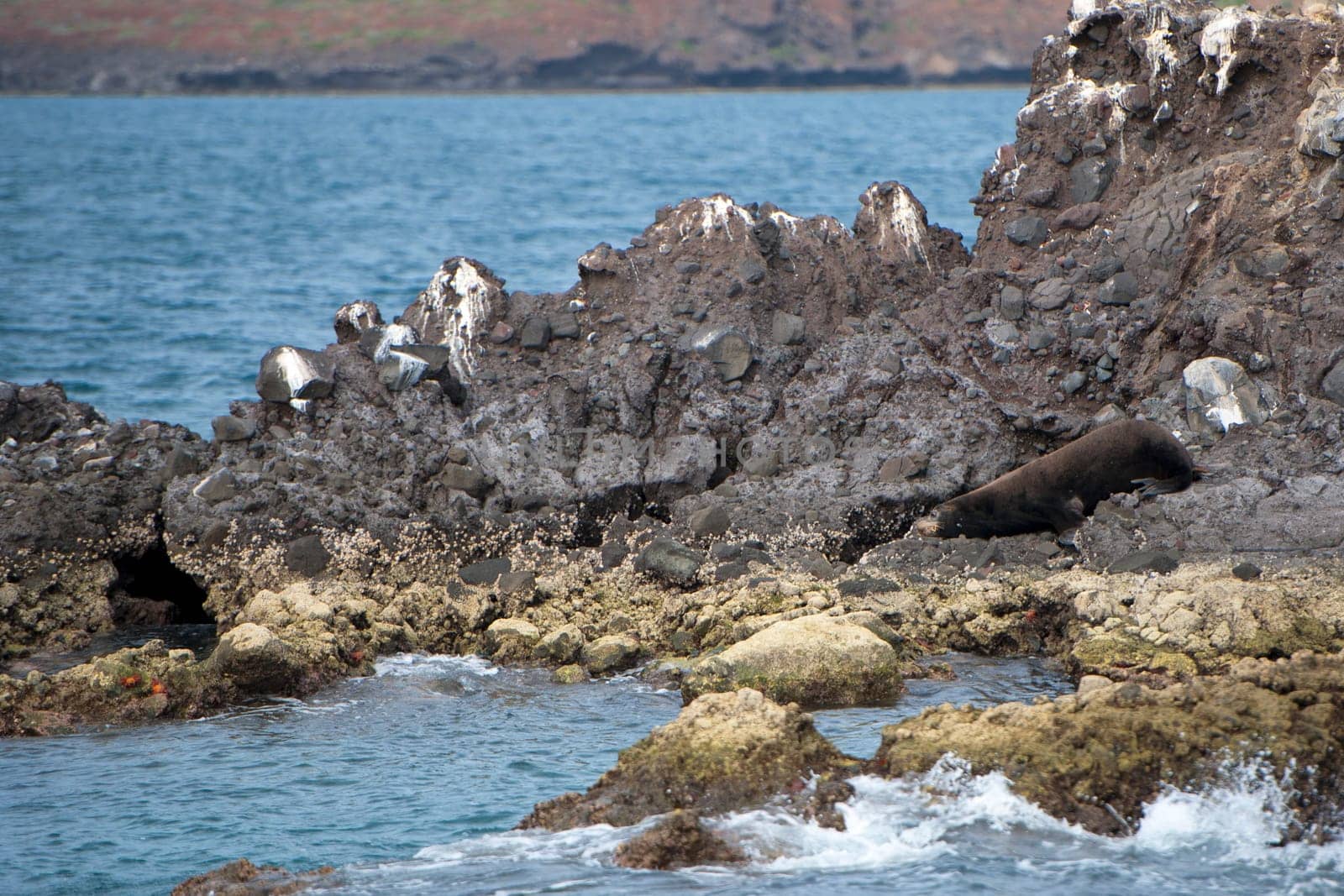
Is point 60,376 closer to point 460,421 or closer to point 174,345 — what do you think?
point 174,345

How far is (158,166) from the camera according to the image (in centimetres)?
7431

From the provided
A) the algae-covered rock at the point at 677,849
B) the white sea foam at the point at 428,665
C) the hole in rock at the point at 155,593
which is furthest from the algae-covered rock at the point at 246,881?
the hole in rock at the point at 155,593

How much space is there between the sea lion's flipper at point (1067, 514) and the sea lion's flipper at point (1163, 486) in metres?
0.52

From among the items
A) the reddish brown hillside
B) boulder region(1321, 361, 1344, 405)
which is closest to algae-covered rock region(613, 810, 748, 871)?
boulder region(1321, 361, 1344, 405)

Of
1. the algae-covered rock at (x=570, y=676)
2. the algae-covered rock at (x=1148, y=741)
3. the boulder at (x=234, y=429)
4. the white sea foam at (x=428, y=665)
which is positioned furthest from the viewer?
the boulder at (x=234, y=429)

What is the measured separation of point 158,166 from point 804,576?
68729 mm

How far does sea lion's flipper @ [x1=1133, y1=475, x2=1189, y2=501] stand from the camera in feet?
42.5

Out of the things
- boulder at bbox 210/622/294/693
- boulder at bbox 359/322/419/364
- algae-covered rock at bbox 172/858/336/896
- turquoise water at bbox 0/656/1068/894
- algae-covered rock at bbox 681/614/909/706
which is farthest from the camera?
boulder at bbox 359/322/419/364

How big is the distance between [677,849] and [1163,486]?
6.96 m

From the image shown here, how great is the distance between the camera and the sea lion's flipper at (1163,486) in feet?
42.5

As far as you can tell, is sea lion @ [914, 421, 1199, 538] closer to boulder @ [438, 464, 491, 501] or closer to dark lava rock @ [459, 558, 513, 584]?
dark lava rock @ [459, 558, 513, 584]

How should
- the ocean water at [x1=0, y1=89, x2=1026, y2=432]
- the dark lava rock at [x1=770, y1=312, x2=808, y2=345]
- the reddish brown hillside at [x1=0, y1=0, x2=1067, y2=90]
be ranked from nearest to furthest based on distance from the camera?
the dark lava rock at [x1=770, y1=312, x2=808, y2=345] → the ocean water at [x1=0, y1=89, x2=1026, y2=432] → the reddish brown hillside at [x1=0, y1=0, x2=1067, y2=90]

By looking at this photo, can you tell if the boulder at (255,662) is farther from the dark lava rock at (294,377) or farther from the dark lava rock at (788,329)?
the dark lava rock at (788,329)

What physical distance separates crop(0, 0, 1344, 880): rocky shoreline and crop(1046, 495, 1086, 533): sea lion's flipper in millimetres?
201
